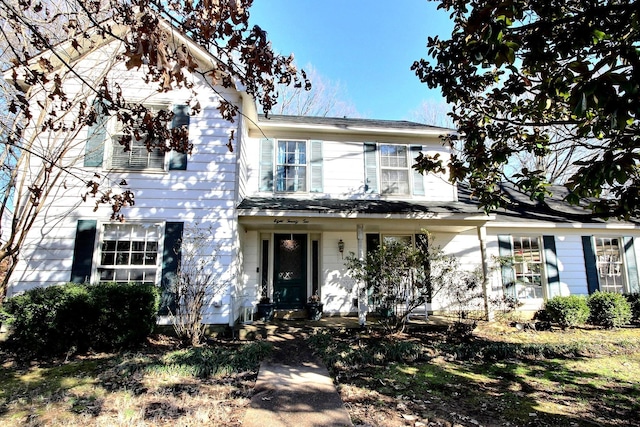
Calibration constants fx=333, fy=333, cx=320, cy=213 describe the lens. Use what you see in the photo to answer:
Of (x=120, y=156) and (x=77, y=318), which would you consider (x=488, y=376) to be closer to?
(x=77, y=318)

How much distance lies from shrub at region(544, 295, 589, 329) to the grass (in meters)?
7.52

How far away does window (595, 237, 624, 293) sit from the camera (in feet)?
33.6

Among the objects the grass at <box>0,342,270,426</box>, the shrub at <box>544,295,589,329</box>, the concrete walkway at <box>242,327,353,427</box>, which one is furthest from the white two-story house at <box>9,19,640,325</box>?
the concrete walkway at <box>242,327,353,427</box>

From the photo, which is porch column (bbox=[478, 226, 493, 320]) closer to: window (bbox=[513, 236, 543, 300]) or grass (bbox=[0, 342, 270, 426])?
window (bbox=[513, 236, 543, 300])

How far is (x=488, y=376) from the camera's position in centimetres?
522

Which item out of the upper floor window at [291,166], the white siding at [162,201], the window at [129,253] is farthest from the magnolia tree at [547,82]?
the window at [129,253]

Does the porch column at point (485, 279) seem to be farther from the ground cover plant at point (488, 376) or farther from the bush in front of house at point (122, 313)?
the bush in front of house at point (122, 313)

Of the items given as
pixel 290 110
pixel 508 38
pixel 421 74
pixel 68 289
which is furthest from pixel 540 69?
pixel 290 110

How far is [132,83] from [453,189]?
9.21 meters

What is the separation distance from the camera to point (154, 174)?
771 centimetres

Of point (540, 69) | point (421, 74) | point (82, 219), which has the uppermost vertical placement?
point (421, 74)

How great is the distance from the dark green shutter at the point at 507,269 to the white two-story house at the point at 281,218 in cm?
4

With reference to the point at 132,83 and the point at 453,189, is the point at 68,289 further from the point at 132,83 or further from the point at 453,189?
the point at 453,189

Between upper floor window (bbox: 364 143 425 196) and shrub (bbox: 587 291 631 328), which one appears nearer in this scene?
shrub (bbox: 587 291 631 328)
